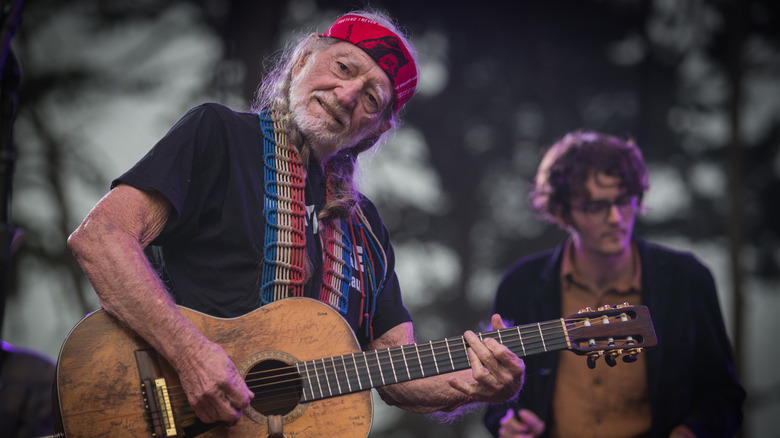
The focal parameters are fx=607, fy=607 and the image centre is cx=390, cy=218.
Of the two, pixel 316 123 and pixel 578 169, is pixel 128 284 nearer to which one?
pixel 316 123

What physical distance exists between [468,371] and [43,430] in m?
2.94

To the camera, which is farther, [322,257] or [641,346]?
[322,257]

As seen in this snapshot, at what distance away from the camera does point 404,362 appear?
248 centimetres

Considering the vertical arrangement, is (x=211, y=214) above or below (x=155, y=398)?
above

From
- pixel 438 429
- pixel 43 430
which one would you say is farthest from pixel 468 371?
pixel 43 430

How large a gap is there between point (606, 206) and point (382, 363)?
8.46 ft

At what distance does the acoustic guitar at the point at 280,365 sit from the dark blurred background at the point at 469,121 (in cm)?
209

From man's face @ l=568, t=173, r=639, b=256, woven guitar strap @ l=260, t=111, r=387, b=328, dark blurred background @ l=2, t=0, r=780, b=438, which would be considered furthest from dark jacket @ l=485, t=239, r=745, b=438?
woven guitar strap @ l=260, t=111, r=387, b=328

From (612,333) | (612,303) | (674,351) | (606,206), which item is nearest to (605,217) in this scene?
(606,206)

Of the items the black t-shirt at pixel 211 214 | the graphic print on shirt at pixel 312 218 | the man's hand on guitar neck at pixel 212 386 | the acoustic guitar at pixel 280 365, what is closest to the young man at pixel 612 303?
the acoustic guitar at pixel 280 365

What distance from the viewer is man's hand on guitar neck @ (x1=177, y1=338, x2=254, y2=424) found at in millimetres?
2047

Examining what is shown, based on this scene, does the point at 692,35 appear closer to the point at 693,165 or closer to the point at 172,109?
the point at 693,165

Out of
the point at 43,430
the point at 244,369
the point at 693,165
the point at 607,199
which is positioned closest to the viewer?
the point at 244,369

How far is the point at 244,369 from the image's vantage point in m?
2.19
